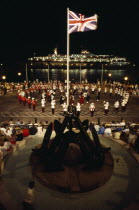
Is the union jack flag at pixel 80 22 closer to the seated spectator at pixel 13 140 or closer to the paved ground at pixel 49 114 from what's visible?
the seated spectator at pixel 13 140

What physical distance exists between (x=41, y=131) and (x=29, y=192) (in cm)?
576

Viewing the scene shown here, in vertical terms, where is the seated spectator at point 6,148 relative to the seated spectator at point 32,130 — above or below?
below

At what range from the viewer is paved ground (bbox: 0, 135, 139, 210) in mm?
5835

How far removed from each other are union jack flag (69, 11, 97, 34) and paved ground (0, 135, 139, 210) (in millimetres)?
8496

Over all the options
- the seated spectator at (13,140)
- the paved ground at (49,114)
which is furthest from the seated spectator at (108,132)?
the seated spectator at (13,140)

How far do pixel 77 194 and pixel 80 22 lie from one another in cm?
1013

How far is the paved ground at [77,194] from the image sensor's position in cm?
583

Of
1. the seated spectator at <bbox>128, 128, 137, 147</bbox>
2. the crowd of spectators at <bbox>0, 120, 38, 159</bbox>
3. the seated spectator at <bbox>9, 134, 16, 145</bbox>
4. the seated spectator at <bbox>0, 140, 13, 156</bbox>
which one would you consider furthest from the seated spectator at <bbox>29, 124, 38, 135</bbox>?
the seated spectator at <bbox>128, 128, 137, 147</bbox>

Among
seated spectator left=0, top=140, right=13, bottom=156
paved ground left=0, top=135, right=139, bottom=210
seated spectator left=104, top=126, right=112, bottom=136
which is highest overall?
seated spectator left=104, top=126, right=112, bottom=136

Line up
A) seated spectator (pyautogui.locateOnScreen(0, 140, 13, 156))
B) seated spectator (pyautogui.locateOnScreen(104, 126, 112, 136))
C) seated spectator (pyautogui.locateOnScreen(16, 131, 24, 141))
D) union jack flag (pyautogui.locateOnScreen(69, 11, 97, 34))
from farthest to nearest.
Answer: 1. union jack flag (pyautogui.locateOnScreen(69, 11, 97, 34))
2. seated spectator (pyautogui.locateOnScreen(104, 126, 112, 136))
3. seated spectator (pyautogui.locateOnScreen(16, 131, 24, 141))
4. seated spectator (pyautogui.locateOnScreen(0, 140, 13, 156))

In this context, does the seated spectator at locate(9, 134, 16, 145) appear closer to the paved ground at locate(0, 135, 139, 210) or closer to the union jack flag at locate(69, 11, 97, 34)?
the paved ground at locate(0, 135, 139, 210)

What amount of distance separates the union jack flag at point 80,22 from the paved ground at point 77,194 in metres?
8.50

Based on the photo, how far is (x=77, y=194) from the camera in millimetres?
6340

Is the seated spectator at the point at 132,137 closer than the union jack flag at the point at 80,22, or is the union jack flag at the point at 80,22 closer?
the seated spectator at the point at 132,137
